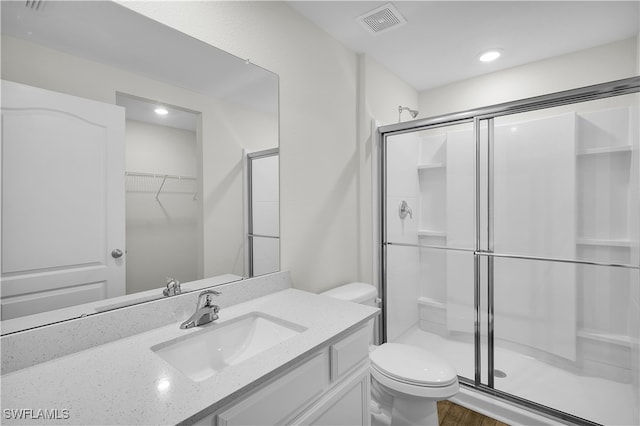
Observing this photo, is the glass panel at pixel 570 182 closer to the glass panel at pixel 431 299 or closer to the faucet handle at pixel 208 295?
the glass panel at pixel 431 299

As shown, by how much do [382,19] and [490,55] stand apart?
1040 mm

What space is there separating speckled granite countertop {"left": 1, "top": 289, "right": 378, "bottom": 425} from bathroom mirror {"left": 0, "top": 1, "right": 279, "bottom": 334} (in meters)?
0.16

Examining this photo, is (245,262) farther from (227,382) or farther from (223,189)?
(227,382)

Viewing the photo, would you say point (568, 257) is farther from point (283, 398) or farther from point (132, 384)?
point (132, 384)

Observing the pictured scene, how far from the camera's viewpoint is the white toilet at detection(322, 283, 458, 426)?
1387 millimetres

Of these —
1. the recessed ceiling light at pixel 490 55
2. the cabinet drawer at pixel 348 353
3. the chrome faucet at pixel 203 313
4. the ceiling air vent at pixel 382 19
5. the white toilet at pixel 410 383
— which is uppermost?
the recessed ceiling light at pixel 490 55

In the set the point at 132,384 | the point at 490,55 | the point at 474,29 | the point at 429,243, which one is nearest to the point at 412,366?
the point at 429,243

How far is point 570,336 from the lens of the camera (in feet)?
6.29

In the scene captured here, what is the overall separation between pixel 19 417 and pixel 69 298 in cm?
40

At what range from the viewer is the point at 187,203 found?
4.02 ft

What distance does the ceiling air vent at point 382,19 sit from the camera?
1.73 meters

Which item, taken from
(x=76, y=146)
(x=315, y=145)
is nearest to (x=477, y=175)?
(x=315, y=145)

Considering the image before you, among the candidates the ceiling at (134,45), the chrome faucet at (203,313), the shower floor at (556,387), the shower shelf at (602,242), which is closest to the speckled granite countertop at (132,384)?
the chrome faucet at (203,313)

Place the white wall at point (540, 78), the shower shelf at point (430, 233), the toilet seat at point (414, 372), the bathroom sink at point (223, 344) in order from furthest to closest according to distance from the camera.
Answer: the shower shelf at point (430, 233) < the white wall at point (540, 78) < the toilet seat at point (414, 372) < the bathroom sink at point (223, 344)
